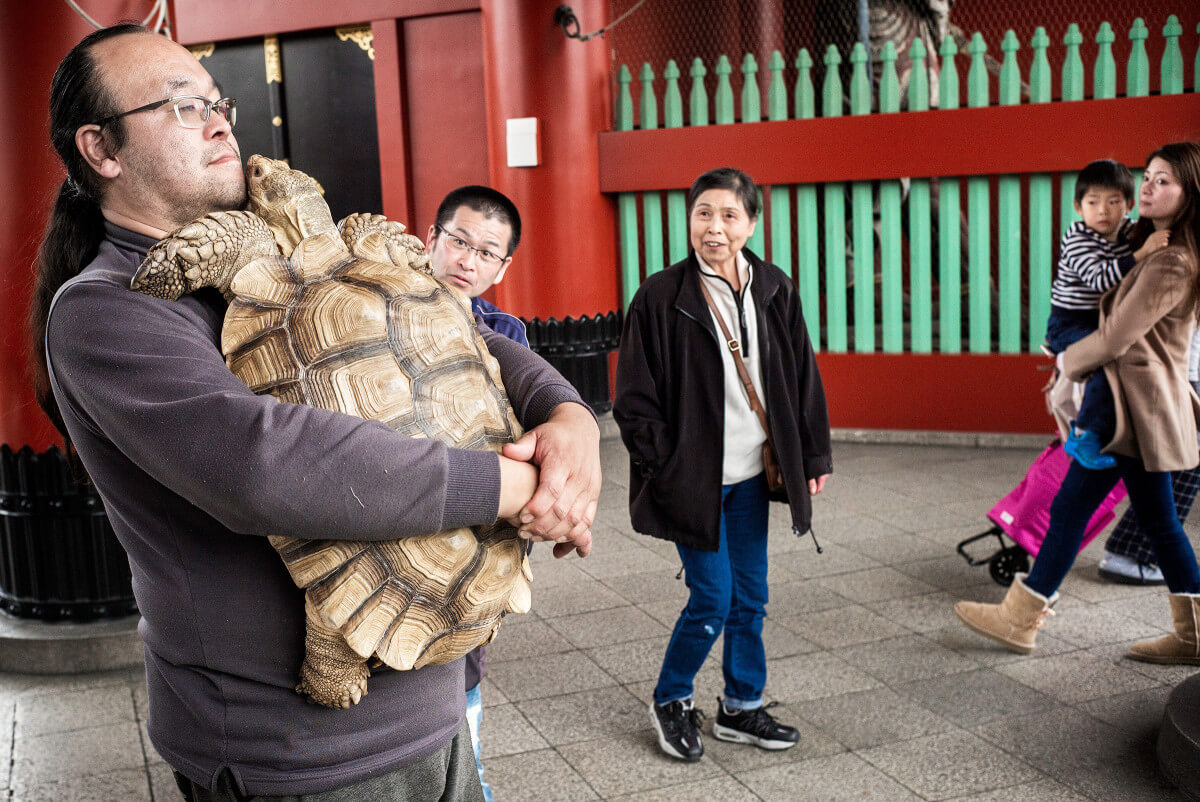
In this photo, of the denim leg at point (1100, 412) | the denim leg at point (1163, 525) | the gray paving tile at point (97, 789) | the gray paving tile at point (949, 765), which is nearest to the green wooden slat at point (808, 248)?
the denim leg at point (1100, 412)

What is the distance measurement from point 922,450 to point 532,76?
3.94 metres

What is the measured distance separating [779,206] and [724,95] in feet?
3.02

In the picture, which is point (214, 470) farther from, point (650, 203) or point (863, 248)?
point (650, 203)

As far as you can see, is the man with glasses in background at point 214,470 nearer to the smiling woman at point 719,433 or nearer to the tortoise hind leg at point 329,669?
the tortoise hind leg at point 329,669

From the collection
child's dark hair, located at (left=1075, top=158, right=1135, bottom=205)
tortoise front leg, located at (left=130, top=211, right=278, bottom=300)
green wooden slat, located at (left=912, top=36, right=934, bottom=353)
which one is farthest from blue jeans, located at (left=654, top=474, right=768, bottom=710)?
green wooden slat, located at (left=912, top=36, right=934, bottom=353)

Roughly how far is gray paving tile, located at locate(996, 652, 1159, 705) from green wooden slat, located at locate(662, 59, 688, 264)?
4784mm

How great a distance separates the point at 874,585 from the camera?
196 inches

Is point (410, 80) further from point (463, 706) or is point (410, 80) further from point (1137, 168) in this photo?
point (463, 706)

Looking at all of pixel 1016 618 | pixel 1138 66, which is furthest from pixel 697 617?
pixel 1138 66

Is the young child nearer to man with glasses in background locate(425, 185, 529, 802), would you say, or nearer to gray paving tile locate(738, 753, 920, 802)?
gray paving tile locate(738, 753, 920, 802)

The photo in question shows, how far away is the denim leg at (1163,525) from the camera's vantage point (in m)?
3.99

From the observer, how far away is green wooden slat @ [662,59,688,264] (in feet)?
27.0

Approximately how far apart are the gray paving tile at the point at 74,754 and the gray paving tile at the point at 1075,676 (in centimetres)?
307

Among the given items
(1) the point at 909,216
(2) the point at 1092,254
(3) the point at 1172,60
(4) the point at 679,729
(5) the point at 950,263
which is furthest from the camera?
(1) the point at 909,216
